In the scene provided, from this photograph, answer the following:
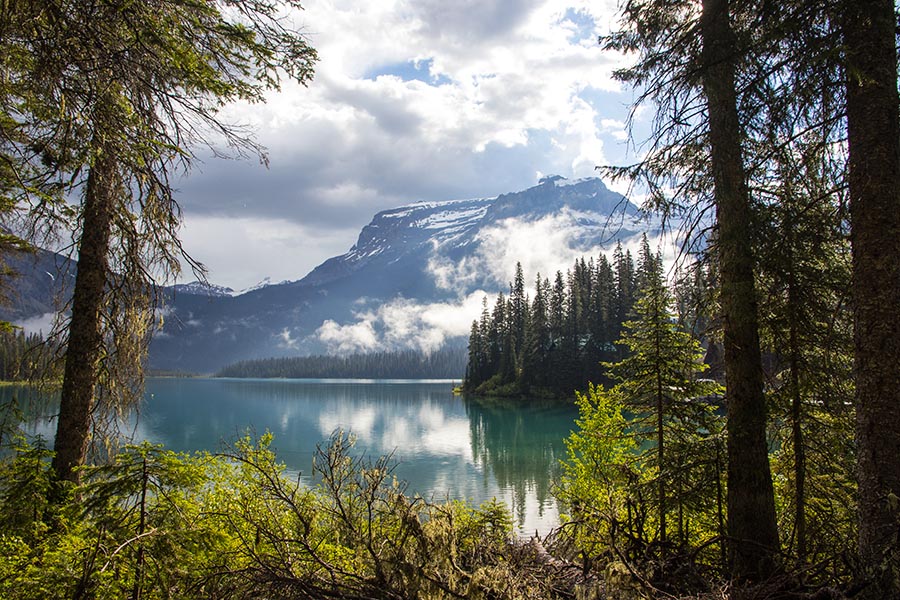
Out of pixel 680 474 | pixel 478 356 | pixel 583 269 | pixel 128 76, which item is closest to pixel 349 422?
pixel 478 356

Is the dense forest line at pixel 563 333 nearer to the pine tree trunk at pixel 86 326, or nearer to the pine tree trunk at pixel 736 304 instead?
the pine tree trunk at pixel 736 304

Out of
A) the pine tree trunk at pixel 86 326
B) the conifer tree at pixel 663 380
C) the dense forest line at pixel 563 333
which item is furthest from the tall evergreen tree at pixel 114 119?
the dense forest line at pixel 563 333

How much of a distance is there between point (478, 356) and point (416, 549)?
255ft

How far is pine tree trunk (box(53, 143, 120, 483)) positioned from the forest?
1.1 inches

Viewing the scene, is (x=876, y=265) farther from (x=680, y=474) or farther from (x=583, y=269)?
(x=583, y=269)

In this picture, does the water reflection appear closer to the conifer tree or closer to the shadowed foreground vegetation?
the conifer tree

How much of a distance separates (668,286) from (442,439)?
36528mm

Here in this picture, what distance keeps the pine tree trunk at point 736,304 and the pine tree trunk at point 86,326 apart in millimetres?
7287

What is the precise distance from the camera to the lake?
2245cm

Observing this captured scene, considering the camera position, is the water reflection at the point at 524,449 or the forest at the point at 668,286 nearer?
the forest at the point at 668,286

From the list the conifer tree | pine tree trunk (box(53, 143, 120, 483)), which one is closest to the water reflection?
the conifer tree

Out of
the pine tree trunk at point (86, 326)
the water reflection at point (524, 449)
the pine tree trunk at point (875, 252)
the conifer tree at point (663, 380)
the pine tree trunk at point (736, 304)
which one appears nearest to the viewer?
the pine tree trunk at point (875, 252)

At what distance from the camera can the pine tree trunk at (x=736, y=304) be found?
545cm

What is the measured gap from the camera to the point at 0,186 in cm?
534
